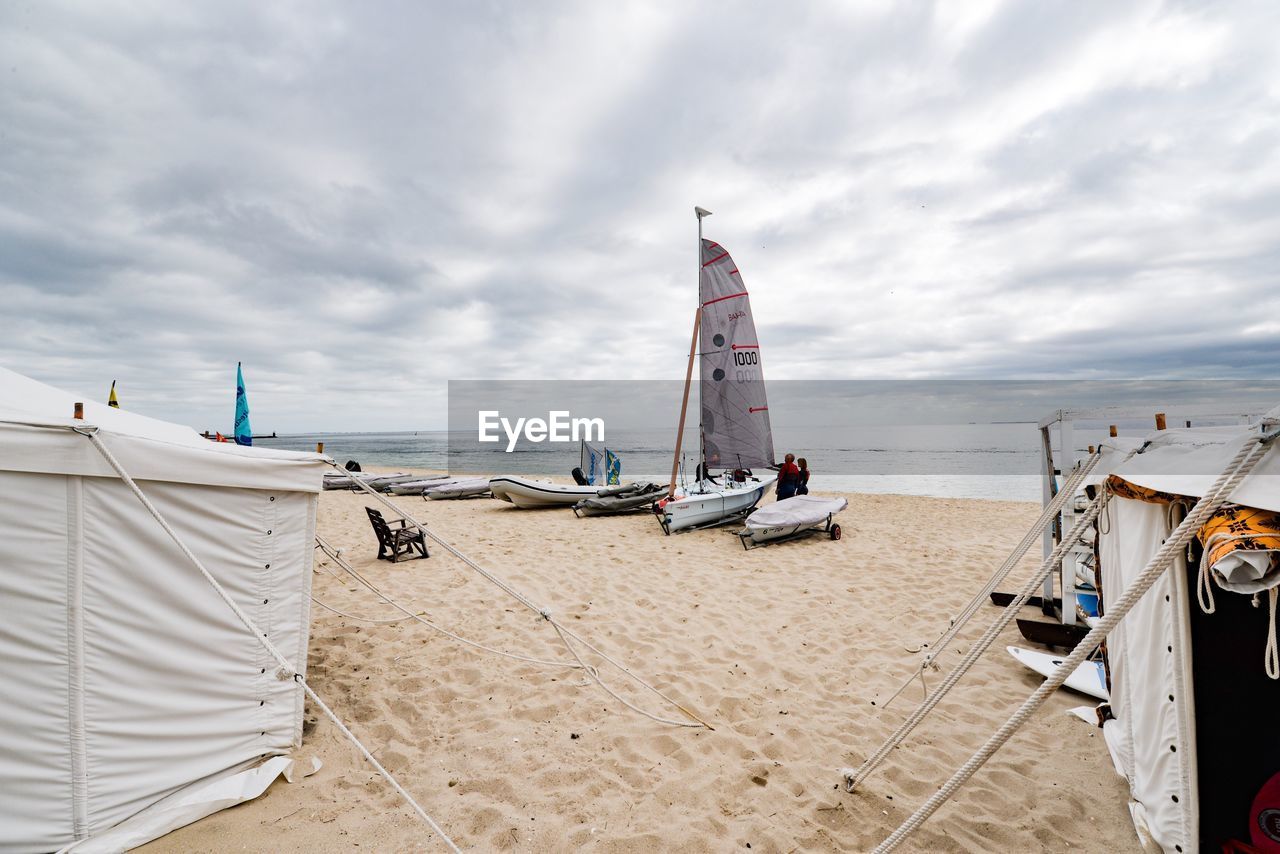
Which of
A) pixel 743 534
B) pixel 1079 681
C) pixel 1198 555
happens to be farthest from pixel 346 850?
pixel 743 534

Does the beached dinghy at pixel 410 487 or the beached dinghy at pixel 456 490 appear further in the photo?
the beached dinghy at pixel 410 487

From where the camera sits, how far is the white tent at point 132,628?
97.9 inches

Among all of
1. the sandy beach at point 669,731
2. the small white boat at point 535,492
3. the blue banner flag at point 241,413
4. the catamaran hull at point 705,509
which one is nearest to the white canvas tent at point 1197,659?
the sandy beach at point 669,731

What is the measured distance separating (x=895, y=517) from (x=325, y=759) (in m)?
14.0

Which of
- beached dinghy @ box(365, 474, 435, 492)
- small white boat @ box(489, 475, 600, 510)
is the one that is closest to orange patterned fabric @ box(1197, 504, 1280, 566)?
small white boat @ box(489, 475, 600, 510)

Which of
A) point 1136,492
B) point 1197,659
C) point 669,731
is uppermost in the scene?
point 1136,492

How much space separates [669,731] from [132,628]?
10.8ft

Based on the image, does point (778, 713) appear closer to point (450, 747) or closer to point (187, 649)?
point (450, 747)

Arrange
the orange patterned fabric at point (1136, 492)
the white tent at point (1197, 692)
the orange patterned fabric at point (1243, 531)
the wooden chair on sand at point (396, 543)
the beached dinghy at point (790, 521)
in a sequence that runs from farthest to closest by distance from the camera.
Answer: the beached dinghy at point (790, 521), the wooden chair on sand at point (396, 543), the orange patterned fabric at point (1136, 492), the white tent at point (1197, 692), the orange patterned fabric at point (1243, 531)

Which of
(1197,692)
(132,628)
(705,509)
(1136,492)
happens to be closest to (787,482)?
(705,509)

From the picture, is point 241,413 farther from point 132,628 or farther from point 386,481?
point 132,628

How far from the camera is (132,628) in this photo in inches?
111

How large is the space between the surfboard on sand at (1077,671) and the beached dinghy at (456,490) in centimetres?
1679

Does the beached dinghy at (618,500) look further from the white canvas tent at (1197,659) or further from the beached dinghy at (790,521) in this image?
the white canvas tent at (1197,659)
